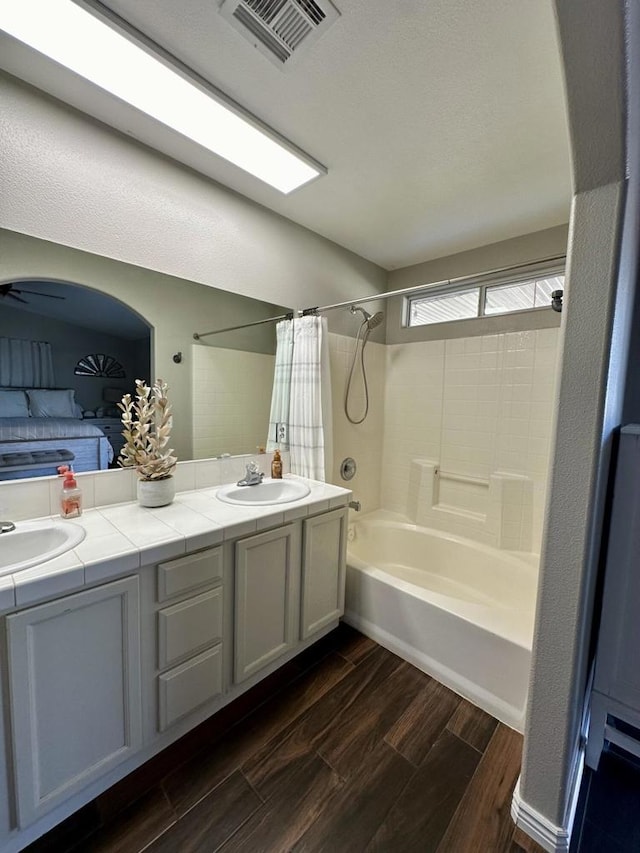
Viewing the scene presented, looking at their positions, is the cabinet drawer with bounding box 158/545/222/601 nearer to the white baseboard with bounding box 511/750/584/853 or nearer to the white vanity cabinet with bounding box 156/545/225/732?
the white vanity cabinet with bounding box 156/545/225/732

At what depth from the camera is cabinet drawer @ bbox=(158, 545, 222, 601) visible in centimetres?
120

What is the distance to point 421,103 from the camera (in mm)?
1333

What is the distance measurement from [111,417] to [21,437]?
0.31 m

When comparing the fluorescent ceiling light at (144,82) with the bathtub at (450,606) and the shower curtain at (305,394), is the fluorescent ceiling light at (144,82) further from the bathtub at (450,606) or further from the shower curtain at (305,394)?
the bathtub at (450,606)

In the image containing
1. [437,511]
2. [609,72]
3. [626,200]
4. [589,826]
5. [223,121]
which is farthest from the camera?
[437,511]

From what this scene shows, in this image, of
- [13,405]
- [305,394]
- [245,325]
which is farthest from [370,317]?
[13,405]

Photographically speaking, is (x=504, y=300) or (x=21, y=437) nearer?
(x=21, y=437)

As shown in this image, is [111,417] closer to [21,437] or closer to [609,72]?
[21,437]

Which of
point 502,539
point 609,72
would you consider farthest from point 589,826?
point 609,72

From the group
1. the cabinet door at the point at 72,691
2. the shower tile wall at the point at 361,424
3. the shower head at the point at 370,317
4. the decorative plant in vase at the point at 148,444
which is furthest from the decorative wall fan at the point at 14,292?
the shower head at the point at 370,317

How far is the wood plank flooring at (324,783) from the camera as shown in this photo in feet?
3.46

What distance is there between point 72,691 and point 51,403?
100 cm

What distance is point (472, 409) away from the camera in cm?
250

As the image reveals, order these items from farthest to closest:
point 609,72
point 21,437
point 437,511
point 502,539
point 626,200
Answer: point 437,511
point 502,539
point 21,437
point 626,200
point 609,72
